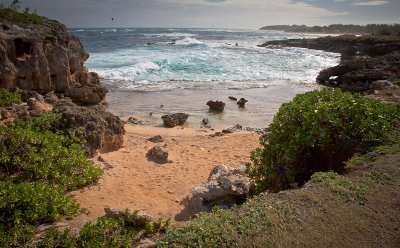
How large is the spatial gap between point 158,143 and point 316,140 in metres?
6.87

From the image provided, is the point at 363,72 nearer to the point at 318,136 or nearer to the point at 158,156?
the point at 158,156

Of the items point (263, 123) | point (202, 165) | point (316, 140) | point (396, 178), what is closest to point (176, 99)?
point (263, 123)

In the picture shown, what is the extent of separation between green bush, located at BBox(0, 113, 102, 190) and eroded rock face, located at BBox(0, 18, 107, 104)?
24.2 ft

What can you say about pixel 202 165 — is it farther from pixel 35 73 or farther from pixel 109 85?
pixel 109 85

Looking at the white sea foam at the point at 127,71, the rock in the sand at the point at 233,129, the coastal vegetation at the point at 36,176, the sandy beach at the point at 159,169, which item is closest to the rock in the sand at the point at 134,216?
the sandy beach at the point at 159,169

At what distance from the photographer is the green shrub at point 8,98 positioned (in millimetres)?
11234

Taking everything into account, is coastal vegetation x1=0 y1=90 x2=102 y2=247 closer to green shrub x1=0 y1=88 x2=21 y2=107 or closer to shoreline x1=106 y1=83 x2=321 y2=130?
green shrub x1=0 y1=88 x2=21 y2=107

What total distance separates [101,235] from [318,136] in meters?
3.99

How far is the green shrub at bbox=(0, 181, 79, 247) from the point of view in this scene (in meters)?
4.72

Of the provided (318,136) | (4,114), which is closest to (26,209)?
(318,136)

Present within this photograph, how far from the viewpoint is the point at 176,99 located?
1920cm

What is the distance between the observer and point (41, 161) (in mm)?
6695

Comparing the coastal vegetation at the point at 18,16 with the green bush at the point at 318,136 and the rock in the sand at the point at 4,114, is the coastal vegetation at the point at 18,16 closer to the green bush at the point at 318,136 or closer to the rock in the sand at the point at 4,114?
the rock in the sand at the point at 4,114

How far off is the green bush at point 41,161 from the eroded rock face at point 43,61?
7371 millimetres
